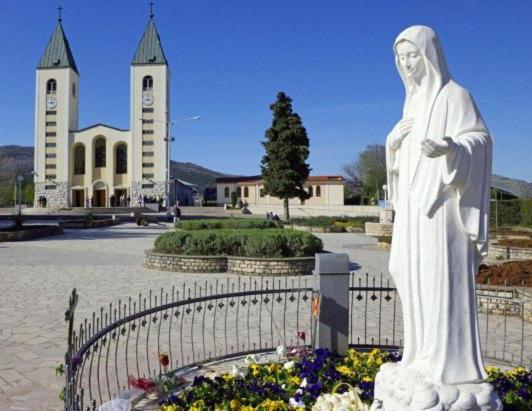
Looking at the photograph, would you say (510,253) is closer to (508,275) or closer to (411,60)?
(508,275)

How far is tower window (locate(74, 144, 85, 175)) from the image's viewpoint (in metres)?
71.7

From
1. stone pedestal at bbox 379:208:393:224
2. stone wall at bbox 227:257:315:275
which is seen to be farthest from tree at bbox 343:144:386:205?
stone wall at bbox 227:257:315:275

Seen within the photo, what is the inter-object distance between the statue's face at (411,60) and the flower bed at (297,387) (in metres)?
2.45

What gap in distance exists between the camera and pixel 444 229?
3.22 metres

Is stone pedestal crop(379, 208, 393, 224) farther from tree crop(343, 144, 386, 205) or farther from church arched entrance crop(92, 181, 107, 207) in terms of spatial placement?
church arched entrance crop(92, 181, 107, 207)

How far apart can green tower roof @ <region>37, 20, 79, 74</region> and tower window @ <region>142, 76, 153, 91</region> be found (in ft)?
40.1

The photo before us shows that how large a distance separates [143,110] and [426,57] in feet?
223

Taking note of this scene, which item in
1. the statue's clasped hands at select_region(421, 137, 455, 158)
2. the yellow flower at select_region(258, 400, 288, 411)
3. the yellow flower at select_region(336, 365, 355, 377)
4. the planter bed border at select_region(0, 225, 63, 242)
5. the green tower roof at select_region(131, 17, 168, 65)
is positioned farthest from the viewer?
the green tower roof at select_region(131, 17, 168, 65)

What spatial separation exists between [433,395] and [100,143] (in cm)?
7427

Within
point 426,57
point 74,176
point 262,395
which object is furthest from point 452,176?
point 74,176

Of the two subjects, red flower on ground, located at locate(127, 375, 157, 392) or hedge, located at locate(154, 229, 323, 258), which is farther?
hedge, located at locate(154, 229, 323, 258)

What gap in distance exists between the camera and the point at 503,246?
60.9 ft

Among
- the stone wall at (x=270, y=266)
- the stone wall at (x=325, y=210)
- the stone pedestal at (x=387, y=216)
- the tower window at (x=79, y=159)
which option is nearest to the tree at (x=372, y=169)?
the stone wall at (x=325, y=210)

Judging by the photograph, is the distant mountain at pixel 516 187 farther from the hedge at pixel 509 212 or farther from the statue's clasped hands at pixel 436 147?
the statue's clasped hands at pixel 436 147
